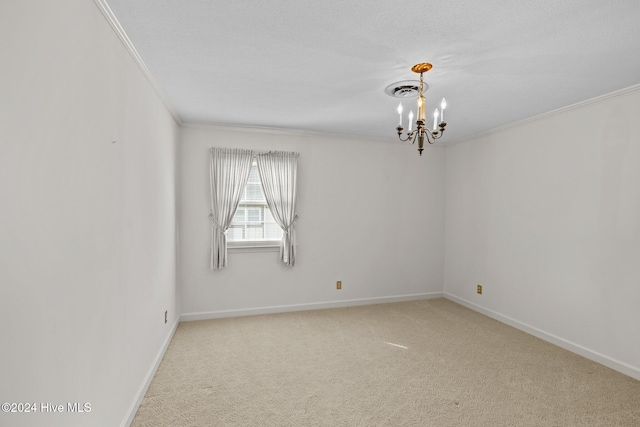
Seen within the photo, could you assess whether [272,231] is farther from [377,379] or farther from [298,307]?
[377,379]

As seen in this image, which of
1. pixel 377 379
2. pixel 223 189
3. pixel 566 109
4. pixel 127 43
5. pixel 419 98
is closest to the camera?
pixel 127 43

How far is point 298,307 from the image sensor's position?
170 inches

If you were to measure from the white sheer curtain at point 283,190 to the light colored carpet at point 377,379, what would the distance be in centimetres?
99

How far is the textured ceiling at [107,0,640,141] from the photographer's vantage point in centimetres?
162

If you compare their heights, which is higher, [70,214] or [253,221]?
[70,214]

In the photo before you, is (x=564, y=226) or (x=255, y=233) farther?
(x=255, y=233)

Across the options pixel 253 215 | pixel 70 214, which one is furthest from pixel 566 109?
pixel 70 214

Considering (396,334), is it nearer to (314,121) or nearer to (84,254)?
(314,121)

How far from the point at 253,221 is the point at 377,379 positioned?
243 cm

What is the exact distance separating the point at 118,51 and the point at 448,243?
15.0ft

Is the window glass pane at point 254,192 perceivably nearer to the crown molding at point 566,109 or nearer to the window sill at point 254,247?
the window sill at point 254,247

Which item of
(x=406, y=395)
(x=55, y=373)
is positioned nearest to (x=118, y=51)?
(x=55, y=373)

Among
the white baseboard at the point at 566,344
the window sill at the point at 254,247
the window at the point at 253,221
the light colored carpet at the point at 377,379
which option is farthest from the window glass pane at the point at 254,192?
the white baseboard at the point at 566,344

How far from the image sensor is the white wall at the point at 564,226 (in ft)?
9.00
